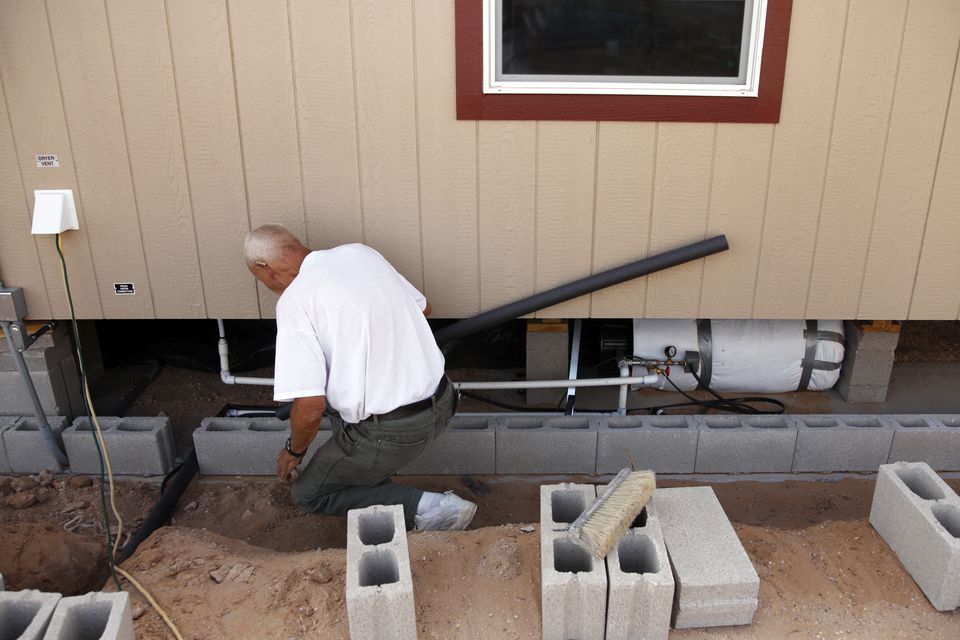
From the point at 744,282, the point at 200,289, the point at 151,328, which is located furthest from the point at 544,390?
the point at 151,328

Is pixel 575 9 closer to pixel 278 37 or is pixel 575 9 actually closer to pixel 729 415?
pixel 278 37

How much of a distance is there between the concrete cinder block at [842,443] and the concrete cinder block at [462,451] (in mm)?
1660

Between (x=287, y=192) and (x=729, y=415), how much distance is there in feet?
8.74

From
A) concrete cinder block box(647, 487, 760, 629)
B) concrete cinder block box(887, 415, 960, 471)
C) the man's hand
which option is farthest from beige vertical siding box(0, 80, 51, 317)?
concrete cinder block box(887, 415, 960, 471)

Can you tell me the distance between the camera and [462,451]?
3.90 meters

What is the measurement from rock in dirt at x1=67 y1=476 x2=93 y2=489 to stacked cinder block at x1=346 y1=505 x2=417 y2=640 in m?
1.89

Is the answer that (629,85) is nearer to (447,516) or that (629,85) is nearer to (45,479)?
(447,516)

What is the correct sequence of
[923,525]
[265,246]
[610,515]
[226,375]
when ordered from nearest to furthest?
[610,515], [923,525], [265,246], [226,375]

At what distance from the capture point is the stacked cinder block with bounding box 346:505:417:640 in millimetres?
2439

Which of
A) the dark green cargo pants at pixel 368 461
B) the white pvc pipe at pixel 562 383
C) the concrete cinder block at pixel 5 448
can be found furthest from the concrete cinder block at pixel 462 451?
the concrete cinder block at pixel 5 448

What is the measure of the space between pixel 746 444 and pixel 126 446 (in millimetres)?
3310

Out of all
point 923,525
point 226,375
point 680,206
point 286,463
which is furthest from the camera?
point 226,375

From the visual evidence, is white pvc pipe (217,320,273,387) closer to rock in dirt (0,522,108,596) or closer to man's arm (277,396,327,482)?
man's arm (277,396,327,482)

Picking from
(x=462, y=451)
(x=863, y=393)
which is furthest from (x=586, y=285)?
(x=863, y=393)
